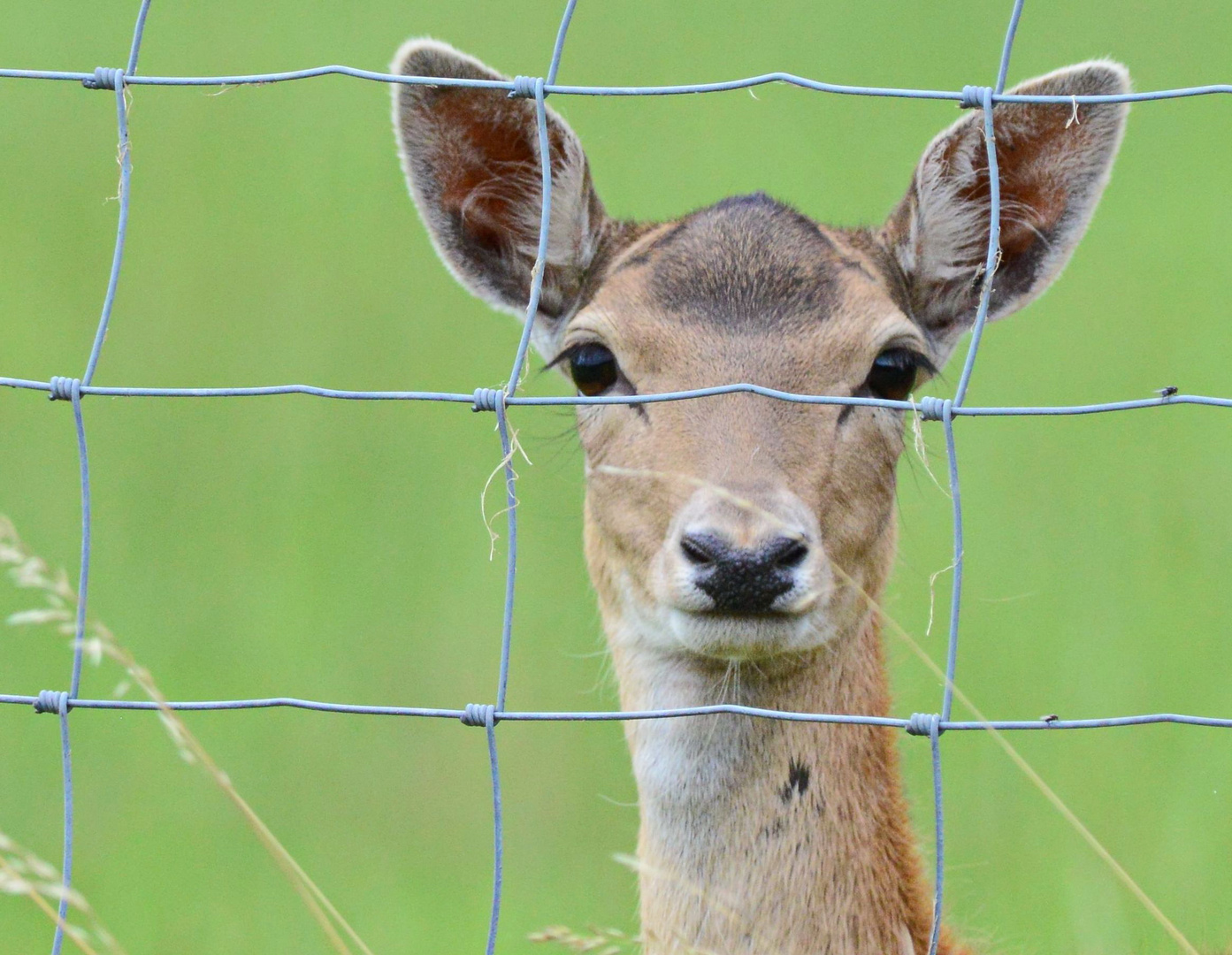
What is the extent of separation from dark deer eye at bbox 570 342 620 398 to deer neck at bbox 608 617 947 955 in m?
0.73

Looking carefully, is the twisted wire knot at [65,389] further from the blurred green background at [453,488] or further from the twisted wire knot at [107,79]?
the blurred green background at [453,488]

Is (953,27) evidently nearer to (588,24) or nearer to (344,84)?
(588,24)

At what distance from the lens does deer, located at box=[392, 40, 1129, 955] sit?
14.5ft

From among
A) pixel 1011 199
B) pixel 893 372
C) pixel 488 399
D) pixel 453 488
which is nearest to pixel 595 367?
pixel 893 372

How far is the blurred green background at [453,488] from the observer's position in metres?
8.74

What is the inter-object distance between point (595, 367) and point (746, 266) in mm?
481

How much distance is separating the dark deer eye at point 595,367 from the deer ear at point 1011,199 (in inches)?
35.7

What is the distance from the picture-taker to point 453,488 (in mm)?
12742

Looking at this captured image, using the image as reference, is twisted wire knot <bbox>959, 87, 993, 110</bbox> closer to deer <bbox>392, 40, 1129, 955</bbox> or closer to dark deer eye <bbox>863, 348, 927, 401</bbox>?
deer <bbox>392, 40, 1129, 955</bbox>

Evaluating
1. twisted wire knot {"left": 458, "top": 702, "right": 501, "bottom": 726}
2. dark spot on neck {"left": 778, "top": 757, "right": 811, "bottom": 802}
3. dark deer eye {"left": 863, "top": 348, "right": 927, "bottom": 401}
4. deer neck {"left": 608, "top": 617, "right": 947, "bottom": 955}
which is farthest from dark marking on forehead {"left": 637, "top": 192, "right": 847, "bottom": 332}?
twisted wire knot {"left": 458, "top": 702, "right": 501, "bottom": 726}

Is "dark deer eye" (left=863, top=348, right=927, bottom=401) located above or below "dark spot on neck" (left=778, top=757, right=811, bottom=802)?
above

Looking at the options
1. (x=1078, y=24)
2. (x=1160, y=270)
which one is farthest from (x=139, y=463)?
(x=1078, y=24)

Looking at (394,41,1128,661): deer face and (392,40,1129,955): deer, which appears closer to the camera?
(394,41,1128,661): deer face

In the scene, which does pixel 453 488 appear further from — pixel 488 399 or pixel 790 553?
pixel 488 399
